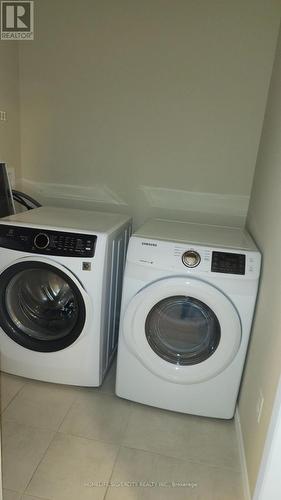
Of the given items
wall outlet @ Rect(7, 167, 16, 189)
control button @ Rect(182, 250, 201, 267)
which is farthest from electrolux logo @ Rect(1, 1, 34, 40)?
control button @ Rect(182, 250, 201, 267)

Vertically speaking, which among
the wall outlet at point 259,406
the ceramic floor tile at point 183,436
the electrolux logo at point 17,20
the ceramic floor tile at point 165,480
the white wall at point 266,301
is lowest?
the ceramic floor tile at point 183,436

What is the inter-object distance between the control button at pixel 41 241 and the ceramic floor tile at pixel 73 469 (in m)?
0.86

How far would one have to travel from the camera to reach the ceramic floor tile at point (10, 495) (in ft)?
4.18

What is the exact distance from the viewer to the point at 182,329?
1.69 metres

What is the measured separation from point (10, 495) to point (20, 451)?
0.19 m

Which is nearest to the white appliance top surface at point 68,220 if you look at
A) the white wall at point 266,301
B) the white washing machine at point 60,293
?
the white washing machine at point 60,293

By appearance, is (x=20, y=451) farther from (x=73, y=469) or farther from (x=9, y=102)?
(x=9, y=102)

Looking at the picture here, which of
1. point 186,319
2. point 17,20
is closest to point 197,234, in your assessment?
point 186,319

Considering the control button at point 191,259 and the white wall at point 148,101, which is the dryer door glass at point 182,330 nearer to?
the control button at point 191,259

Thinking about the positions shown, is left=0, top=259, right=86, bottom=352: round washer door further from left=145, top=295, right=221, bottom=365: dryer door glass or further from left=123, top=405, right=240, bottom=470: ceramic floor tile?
left=123, top=405, right=240, bottom=470: ceramic floor tile

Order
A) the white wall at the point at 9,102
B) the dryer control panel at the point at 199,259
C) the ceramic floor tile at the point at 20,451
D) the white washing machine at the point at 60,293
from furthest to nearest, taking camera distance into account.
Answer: the white wall at the point at 9,102 < the white washing machine at the point at 60,293 < the dryer control panel at the point at 199,259 < the ceramic floor tile at the point at 20,451

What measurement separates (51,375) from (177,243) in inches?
37.9

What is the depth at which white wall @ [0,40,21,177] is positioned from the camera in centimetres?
211

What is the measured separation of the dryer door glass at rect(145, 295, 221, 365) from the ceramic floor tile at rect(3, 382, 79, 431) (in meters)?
0.55
